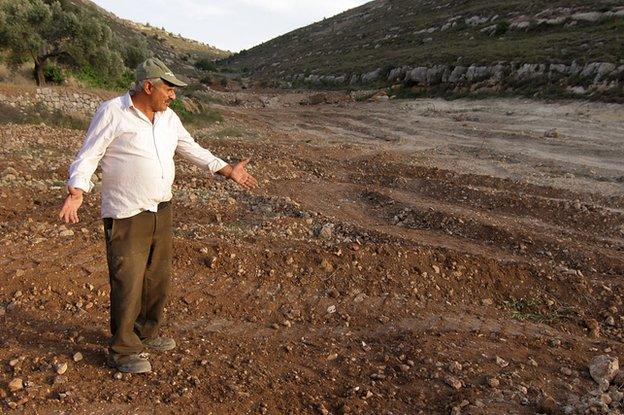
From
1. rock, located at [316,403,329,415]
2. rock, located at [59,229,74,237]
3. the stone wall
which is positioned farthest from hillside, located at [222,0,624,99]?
rock, located at [316,403,329,415]

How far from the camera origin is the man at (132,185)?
3.46 meters

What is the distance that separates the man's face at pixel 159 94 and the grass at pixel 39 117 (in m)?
12.2

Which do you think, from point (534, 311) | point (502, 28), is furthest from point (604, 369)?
point (502, 28)

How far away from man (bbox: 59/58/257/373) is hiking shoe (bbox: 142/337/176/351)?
0.15m

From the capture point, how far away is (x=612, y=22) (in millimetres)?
29500

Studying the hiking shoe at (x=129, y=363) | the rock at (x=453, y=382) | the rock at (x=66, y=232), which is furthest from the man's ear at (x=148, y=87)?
the rock at (x=66, y=232)

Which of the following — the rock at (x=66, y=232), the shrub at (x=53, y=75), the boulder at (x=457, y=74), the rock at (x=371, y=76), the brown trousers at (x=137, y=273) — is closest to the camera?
the brown trousers at (x=137, y=273)

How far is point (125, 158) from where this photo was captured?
355cm

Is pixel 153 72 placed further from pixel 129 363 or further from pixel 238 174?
pixel 129 363

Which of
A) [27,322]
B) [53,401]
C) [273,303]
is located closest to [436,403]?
[273,303]

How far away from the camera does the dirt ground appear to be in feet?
12.6

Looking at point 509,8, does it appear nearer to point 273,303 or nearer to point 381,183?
point 381,183

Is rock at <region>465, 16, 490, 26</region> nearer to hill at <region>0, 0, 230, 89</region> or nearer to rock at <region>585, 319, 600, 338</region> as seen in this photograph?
hill at <region>0, 0, 230, 89</region>

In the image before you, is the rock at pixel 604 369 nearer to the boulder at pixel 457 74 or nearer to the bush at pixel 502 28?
the boulder at pixel 457 74
